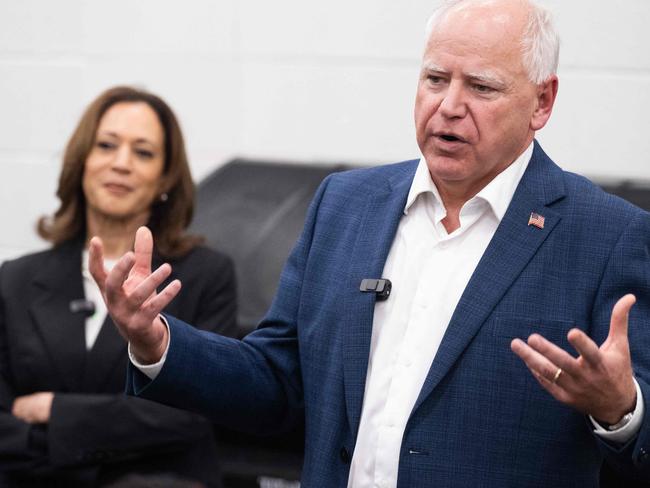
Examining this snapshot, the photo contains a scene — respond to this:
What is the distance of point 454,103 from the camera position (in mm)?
1854

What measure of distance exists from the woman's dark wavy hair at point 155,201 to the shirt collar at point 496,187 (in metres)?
1.21

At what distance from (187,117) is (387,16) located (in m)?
0.91

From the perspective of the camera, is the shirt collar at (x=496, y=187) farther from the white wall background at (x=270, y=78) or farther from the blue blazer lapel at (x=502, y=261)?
the white wall background at (x=270, y=78)

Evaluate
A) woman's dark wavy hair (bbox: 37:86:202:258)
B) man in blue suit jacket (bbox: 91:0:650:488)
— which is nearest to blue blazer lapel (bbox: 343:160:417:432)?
man in blue suit jacket (bbox: 91:0:650:488)

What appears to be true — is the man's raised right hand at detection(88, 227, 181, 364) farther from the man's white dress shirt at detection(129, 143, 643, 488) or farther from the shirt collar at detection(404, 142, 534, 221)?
the shirt collar at detection(404, 142, 534, 221)

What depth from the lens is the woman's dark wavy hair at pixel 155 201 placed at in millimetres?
3125

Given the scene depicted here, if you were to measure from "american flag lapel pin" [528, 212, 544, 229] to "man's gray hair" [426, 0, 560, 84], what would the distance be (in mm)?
245

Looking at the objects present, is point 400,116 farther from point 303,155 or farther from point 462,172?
point 462,172

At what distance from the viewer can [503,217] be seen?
1887mm

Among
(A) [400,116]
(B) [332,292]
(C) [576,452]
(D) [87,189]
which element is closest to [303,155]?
(A) [400,116]

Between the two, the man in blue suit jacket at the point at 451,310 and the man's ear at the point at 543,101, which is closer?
the man in blue suit jacket at the point at 451,310

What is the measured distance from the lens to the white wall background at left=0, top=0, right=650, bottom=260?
3.74 metres

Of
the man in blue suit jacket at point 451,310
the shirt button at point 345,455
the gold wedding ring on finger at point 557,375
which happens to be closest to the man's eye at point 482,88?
the man in blue suit jacket at point 451,310

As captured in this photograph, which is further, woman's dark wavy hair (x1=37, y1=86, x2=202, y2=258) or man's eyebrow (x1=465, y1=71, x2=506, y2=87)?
woman's dark wavy hair (x1=37, y1=86, x2=202, y2=258)
